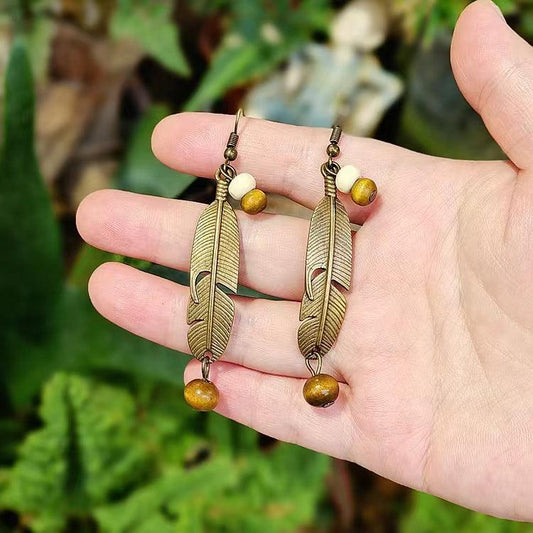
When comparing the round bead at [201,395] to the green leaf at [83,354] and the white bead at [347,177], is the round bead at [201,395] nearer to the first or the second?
the green leaf at [83,354]

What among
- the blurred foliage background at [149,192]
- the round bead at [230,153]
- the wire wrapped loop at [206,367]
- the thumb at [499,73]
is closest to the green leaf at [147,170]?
the blurred foliage background at [149,192]

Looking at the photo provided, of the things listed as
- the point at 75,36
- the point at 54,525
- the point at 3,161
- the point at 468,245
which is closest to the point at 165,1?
the point at 75,36

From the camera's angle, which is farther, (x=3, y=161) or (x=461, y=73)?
(x=3, y=161)

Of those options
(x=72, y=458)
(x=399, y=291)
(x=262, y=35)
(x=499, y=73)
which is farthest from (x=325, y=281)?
(x=262, y=35)

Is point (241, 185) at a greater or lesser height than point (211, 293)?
greater

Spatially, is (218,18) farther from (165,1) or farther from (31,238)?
(31,238)

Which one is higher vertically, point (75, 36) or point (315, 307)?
point (75, 36)

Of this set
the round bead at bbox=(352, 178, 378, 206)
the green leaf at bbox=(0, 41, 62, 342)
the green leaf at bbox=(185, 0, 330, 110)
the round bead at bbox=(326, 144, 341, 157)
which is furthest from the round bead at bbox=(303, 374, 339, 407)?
the green leaf at bbox=(185, 0, 330, 110)

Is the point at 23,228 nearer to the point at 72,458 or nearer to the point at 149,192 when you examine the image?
the point at 149,192
